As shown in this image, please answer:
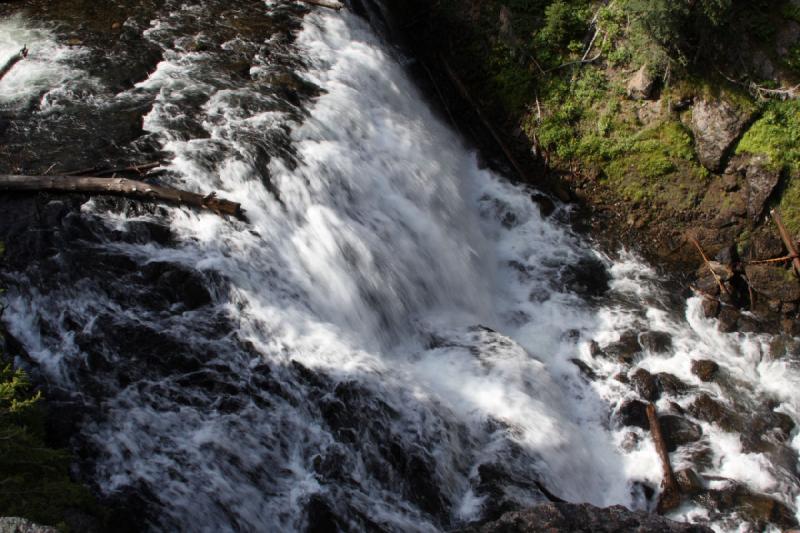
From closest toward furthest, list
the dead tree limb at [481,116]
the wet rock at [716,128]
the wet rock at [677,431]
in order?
1. the wet rock at [677,431]
2. the wet rock at [716,128]
3. the dead tree limb at [481,116]

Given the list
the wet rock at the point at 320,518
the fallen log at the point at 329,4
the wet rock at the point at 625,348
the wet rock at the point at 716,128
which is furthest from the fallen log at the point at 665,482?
the fallen log at the point at 329,4

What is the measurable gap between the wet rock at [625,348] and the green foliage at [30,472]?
25.0ft

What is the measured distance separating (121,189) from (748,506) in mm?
9065

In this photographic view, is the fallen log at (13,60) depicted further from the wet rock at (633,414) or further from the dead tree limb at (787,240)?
the dead tree limb at (787,240)

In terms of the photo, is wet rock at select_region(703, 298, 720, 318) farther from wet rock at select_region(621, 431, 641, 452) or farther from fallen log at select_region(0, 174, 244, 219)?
fallen log at select_region(0, 174, 244, 219)

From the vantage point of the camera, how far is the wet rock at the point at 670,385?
32.8 feet

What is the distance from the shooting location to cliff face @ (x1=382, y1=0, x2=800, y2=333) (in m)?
11.8

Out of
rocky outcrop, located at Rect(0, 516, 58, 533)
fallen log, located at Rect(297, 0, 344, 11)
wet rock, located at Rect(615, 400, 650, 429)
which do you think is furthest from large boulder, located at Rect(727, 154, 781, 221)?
rocky outcrop, located at Rect(0, 516, 58, 533)

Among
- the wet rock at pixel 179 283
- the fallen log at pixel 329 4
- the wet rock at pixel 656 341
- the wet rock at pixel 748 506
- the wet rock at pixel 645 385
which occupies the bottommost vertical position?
the wet rock at pixel 748 506

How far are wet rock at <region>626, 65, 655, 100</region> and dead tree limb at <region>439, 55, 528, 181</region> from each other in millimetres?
2448

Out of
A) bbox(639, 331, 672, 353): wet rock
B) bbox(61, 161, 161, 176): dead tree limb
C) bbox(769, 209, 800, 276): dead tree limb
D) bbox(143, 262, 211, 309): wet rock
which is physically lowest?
bbox(639, 331, 672, 353): wet rock

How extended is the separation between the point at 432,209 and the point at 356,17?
16.0 feet

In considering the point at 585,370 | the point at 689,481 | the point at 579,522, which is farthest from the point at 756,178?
the point at 579,522

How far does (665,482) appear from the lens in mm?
8750
